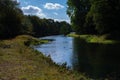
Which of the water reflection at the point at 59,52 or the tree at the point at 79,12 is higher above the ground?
the tree at the point at 79,12

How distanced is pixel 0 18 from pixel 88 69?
200 feet

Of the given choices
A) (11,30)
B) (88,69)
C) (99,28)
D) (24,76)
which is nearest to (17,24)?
(11,30)

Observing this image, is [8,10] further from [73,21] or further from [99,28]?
[73,21]

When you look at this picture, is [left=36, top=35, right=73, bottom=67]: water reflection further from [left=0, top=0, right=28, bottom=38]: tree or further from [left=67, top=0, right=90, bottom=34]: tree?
[left=67, top=0, right=90, bottom=34]: tree

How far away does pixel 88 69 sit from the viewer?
28938 millimetres

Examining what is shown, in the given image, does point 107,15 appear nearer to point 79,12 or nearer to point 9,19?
point 9,19

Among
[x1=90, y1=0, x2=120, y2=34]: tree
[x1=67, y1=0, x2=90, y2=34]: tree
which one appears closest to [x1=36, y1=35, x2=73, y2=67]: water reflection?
[x1=90, y1=0, x2=120, y2=34]: tree

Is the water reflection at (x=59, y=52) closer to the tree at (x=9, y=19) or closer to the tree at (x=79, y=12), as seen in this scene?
the tree at (x=9, y=19)

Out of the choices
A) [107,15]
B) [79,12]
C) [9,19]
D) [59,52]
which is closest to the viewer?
[59,52]

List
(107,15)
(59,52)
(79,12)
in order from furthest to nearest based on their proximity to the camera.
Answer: (79,12) < (107,15) < (59,52)

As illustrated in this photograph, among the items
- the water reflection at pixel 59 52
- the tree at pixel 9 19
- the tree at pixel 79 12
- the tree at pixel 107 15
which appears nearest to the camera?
the water reflection at pixel 59 52

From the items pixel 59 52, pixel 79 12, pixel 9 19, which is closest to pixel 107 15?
pixel 9 19

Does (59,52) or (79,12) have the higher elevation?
(79,12)

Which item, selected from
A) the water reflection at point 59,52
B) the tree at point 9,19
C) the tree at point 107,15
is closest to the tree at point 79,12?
the tree at point 9,19
